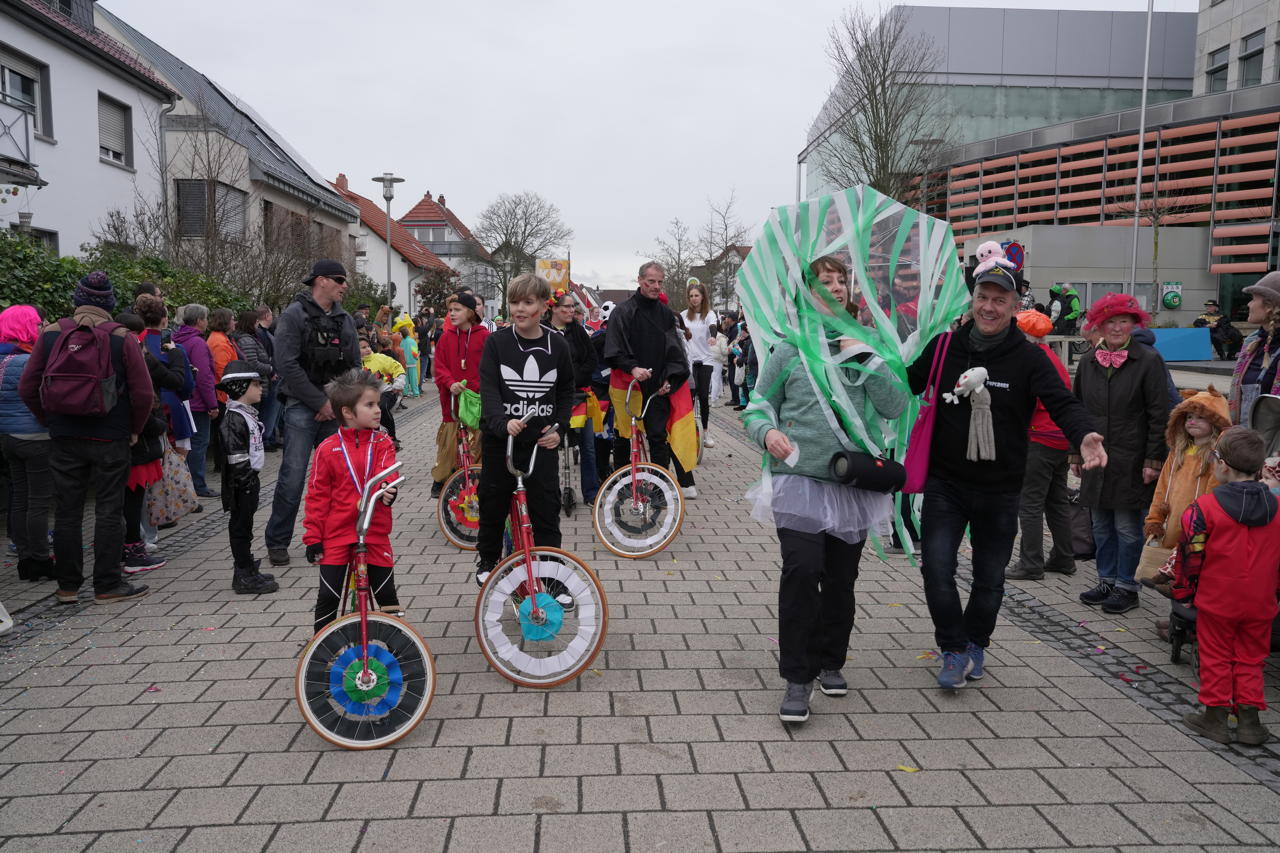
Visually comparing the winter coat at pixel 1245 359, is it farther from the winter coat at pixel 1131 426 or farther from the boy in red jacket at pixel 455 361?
the boy in red jacket at pixel 455 361

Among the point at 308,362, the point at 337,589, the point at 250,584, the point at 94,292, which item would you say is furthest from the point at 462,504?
the point at 337,589

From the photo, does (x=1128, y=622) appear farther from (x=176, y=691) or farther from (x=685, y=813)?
(x=176, y=691)

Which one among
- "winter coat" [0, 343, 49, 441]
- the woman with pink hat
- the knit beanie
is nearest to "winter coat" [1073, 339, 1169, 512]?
the woman with pink hat

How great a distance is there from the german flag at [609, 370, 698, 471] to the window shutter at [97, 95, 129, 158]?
1772cm

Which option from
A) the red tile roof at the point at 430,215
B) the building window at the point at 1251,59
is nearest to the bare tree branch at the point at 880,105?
the building window at the point at 1251,59

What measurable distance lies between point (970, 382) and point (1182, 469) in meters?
1.68

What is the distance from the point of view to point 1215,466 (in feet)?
13.7

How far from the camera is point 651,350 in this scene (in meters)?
7.57

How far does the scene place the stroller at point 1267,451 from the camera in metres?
4.49

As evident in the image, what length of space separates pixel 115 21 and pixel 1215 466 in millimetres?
32115

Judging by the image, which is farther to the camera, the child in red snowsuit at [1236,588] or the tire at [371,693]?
the child in red snowsuit at [1236,588]

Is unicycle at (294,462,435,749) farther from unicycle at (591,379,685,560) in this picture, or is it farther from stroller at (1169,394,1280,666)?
stroller at (1169,394,1280,666)

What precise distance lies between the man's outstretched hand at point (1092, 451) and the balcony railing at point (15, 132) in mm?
16235

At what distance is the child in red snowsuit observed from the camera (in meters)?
3.80
